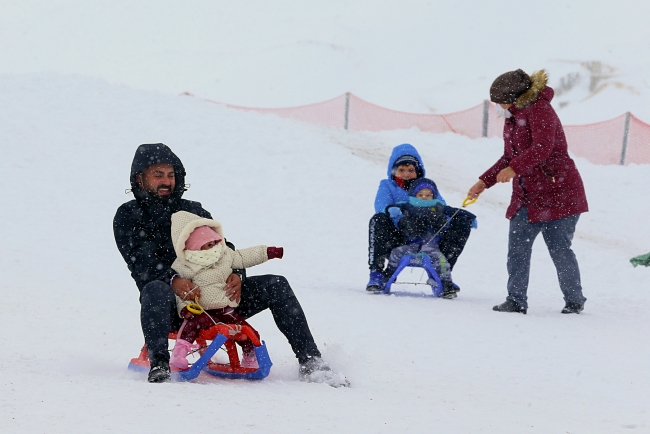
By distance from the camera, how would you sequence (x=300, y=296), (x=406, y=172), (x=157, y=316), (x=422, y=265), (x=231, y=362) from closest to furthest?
(x=157, y=316)
(x=231, y=362)
(x=300, y=296)
(x=422, y=265)
(x=406, y=172)

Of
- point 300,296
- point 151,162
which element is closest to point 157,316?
point 151,162

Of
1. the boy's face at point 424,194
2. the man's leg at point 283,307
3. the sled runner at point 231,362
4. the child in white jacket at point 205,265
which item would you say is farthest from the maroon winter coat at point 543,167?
the sled runner at point 231,362

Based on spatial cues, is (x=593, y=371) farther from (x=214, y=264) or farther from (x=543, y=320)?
(x=214, y=264)

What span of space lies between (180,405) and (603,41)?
4127 centimetres

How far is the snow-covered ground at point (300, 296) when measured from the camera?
3414 mm

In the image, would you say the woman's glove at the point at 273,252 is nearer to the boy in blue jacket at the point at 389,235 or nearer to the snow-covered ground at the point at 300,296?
the snow-covered ground at the point at 300,296

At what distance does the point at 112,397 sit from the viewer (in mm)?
3246

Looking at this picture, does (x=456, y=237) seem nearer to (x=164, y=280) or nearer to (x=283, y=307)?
(x=283, y=307)

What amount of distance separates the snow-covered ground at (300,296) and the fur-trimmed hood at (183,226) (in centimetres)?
69

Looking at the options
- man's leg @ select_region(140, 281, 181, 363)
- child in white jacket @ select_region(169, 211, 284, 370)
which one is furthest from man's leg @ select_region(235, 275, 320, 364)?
man's leg @ select_region(140, 281, 181, 363)

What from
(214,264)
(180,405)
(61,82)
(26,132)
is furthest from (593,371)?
(61,82)

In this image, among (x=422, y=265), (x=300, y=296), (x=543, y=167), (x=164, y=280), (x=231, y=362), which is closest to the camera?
(x=164, y=280)

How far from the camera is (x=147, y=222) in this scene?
4.49 meters

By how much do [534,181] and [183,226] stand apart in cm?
362
